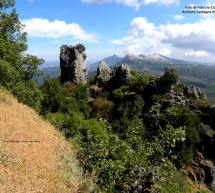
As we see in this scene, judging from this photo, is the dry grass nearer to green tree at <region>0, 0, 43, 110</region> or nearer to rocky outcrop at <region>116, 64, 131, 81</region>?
green tree at <region>0, 0, 43, 110</region>

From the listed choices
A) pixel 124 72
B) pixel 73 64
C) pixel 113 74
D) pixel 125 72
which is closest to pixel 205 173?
pixel 125 72

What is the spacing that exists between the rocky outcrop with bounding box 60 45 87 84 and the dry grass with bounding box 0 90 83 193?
10244 cm

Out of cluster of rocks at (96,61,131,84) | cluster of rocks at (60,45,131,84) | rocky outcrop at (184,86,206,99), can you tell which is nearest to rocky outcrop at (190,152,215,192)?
rocky outcrop at (184,86,206,99)

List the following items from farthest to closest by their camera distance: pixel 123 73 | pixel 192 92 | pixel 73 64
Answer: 1. pixel 73 64
2. pixel 123 73
3. pixel 192 92

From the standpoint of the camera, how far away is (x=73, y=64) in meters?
128

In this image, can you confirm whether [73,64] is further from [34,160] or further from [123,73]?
[34,160]

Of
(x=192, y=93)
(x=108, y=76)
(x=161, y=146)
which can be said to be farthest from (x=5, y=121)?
(x=108, y=76)

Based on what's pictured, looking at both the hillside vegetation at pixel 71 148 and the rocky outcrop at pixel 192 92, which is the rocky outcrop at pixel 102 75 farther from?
the hillside vegetation at pixel 71 148

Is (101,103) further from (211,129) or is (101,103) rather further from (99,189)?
(99,189)

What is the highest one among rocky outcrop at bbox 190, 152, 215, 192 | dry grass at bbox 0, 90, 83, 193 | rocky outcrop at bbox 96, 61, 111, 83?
dry grass at bbox 0, 90, 83, 193

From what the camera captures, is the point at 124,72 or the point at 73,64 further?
the point at 73,64

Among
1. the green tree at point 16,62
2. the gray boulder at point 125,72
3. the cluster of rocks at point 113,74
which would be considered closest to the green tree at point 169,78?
the gray boulder at point 125,72

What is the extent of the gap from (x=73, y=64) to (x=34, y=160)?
363ft

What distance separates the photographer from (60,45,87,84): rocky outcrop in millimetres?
128000
